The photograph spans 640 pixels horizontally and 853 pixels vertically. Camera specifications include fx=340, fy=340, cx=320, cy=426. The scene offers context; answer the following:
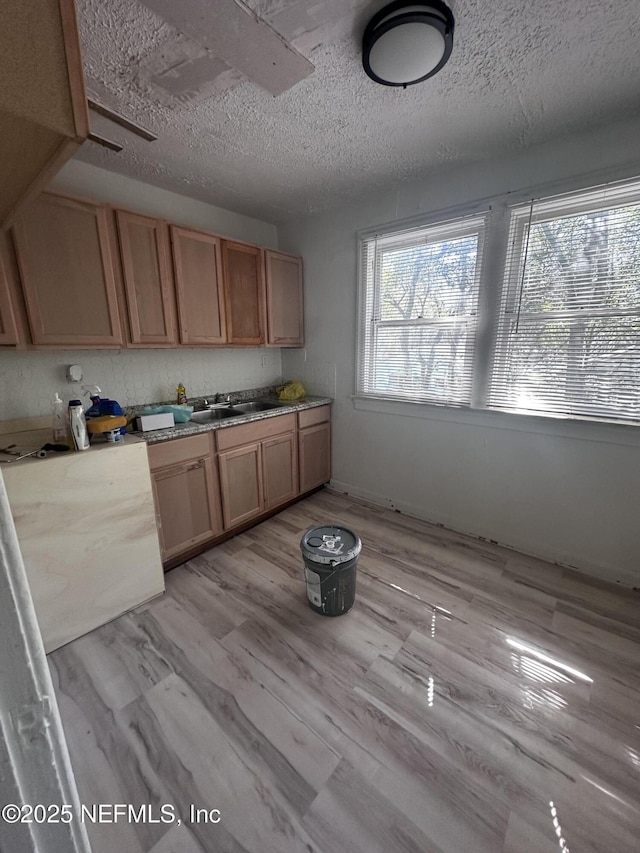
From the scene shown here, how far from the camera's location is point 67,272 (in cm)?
187

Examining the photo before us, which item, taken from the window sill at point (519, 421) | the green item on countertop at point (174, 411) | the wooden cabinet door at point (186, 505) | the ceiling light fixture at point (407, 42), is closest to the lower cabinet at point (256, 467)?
the wooden cabinet door at point (186, 505)

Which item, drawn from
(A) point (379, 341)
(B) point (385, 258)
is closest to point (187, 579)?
(A) point (379, 341)

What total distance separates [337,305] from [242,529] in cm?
209

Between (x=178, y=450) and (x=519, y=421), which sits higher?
(x=519, y=421)

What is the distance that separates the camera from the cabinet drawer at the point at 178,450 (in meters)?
2.05

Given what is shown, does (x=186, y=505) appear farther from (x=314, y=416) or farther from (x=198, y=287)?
(x=198, y=287)

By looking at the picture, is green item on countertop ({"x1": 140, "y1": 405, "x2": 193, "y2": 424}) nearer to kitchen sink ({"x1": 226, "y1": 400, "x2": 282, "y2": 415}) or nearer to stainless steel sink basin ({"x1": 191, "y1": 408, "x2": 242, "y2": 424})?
stainless steel sink basin ({"x1": 191, "y1": 408, "x2": 242, "y2": 424})

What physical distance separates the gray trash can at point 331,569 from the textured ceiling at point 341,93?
2163mm

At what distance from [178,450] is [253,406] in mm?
1153

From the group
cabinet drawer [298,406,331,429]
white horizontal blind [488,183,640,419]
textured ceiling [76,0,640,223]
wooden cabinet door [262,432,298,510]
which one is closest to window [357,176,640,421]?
white horizontal blind [488,183,640,419]

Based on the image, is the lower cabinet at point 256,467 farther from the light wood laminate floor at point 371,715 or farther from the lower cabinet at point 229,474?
the light wood laminate floor at point 371,715

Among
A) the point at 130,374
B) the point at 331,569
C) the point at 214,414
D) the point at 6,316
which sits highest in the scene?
the point at 6,316

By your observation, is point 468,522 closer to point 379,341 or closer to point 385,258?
point 379,341

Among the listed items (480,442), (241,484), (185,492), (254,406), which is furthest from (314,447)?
(480,442)
